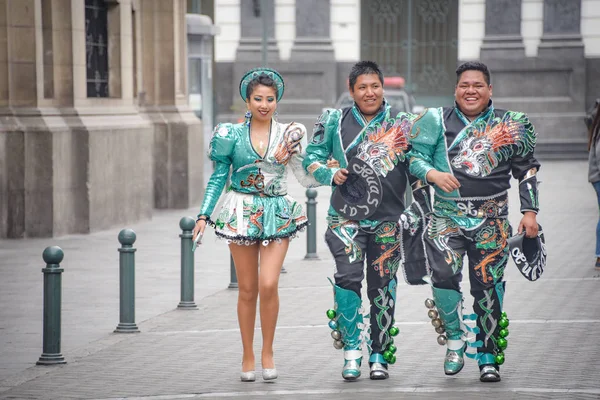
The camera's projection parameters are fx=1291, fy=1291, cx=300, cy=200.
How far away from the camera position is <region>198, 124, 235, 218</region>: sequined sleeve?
771 centimetres

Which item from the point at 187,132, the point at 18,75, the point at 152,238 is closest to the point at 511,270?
the point at 152,238

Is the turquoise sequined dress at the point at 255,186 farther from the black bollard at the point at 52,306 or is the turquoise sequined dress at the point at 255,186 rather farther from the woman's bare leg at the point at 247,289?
the black bollard at the point at 52,306

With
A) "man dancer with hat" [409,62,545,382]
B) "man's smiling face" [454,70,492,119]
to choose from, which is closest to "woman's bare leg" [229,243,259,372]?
"man dancer with hat" [409,62,545,382]

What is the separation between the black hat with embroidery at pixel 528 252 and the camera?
745 cm

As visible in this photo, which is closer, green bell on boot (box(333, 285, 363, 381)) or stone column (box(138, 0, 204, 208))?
green bell on boot (box(333, 285, 363, 381))

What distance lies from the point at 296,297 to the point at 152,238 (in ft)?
18.0

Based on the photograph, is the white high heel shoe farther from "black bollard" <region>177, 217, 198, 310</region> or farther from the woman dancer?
"black bollard" <region>177, 217, 198, 310</region>

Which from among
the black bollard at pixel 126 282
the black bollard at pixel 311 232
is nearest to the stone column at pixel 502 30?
the black bollard at pixel 311 232

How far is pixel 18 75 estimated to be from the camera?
15867 mm

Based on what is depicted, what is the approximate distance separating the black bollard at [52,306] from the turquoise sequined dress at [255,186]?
1.27 meters

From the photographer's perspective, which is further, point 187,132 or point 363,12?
point 363,12

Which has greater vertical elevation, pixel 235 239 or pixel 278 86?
pixel 278 86

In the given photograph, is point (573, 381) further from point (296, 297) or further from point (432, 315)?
point (296, 297)

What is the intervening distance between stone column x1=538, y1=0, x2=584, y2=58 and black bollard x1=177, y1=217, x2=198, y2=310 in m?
25.6
